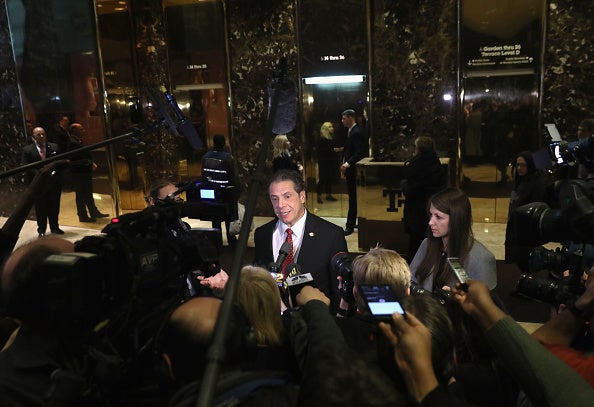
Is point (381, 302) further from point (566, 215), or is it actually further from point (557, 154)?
point (557, 154)

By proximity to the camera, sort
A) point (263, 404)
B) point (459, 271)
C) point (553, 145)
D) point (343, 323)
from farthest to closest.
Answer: point (553, 145) → point (459, 271) → point (343, 323) → point (263, 404)

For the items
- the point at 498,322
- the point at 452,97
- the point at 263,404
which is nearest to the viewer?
the point at 263,404

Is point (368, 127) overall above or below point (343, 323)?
above

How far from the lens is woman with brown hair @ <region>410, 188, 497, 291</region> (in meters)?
2.70

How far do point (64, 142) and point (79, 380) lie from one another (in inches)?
260

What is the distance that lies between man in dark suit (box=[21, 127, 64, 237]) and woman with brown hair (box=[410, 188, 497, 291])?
5671 mm

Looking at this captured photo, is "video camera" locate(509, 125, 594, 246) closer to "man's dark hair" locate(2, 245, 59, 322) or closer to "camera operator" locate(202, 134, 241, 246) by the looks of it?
"man's dark hair" locate(2, 245, 59, 322)

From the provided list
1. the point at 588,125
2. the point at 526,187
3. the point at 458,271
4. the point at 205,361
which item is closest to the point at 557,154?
the point at 458,271

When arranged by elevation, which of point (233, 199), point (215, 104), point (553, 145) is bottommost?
point (233, 199)

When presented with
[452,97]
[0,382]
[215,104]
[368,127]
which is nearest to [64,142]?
[215,104]

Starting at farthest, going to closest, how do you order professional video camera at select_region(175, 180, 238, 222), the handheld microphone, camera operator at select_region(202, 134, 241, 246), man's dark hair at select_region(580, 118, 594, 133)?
camera operator at select_region(202, 134, 241, 246) < man's dark hair at select_region(580, 118, 594, 133) < professional video camera at select_region(175, 180, 238, 222) < the handheld microphone

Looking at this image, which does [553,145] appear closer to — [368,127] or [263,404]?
[263,404]

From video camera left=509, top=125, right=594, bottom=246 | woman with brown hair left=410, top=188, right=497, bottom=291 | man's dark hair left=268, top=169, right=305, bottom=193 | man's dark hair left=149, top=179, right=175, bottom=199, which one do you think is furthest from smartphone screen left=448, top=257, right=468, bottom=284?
→ man's dark hair left=149, top=179, right=175, bottom=199

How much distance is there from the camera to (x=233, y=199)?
18.1 feet
